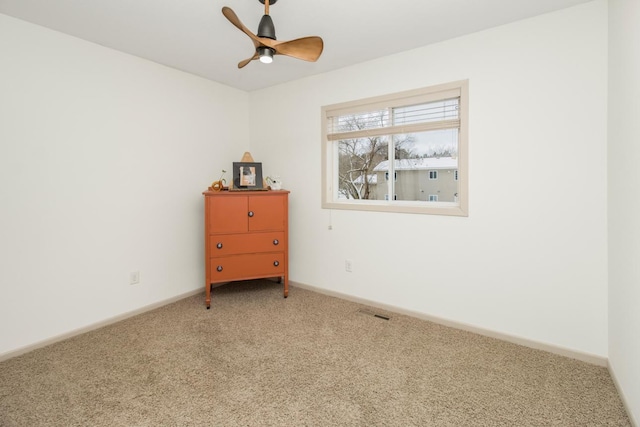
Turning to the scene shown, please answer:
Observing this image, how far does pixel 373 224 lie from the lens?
123 inches

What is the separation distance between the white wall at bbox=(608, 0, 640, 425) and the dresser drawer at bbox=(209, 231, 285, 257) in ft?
8.60

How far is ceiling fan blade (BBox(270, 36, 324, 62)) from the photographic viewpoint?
184 cm

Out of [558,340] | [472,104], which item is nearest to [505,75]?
[472,104]

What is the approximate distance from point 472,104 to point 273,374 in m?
2.44

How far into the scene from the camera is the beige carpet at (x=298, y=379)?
164 centimetres

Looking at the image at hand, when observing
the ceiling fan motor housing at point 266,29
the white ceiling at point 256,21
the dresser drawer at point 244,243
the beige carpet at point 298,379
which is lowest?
the beige carpet at point 298,379

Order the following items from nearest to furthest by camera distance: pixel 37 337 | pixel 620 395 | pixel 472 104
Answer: pixel 620 395 → pixel 37 337 → pixel 472 104

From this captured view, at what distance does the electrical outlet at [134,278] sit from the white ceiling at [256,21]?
198 cm

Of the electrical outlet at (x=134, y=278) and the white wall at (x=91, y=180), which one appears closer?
the white wall at (x=91, y=180)

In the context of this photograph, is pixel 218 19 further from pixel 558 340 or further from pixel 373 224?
pixel 558 340

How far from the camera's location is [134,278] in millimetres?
2963

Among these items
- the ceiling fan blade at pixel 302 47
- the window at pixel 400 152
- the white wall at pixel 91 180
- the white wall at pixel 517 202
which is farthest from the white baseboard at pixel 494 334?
the ceiling fan blade at pixel 302 47

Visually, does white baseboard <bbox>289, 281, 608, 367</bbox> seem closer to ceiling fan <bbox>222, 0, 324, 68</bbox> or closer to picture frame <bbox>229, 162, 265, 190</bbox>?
picture frame <bbox>229, 162, 265, 190</bbox>

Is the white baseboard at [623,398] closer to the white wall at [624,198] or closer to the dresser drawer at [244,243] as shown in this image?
the white wall at [624,198]
